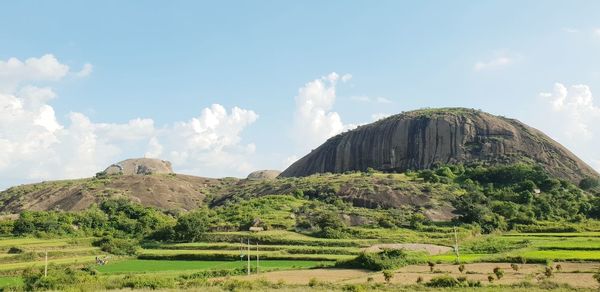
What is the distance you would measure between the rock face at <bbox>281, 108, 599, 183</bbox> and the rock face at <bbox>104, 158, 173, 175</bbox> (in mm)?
48408

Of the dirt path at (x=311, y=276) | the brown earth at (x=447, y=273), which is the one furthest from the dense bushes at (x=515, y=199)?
the dirt path at (x=311, y=276)

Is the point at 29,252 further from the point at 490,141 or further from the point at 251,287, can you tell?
the point at 490,141

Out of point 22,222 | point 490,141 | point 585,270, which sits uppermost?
point 490,141

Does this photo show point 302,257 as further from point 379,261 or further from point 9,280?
point 9,280

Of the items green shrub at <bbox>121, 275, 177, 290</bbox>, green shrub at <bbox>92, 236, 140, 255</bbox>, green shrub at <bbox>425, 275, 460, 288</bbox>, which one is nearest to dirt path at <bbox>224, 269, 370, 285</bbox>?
green shrub at <bbox>121, 275, 177, 290</bbox>

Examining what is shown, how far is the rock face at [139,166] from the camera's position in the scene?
147 m

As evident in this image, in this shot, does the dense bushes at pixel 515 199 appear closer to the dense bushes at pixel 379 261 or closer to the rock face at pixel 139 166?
the dense bushes at pixel 379 261

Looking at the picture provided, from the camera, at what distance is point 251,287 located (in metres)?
30.5

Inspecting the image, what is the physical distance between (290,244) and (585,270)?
1118 inches

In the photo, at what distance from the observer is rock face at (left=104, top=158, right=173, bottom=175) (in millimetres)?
146875

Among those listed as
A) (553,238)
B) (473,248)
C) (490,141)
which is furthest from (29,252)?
(490,141)

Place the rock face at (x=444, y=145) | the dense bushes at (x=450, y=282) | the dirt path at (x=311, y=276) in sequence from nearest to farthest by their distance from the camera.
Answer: the dense bushes at (x=450, y=282) < the dirt path at (x=311, y=276) < the rock face at (x=444, y=145)

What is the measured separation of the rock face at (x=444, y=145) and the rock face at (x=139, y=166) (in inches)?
1906

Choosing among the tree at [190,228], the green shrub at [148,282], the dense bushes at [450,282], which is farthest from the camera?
the tree at [190,228]
